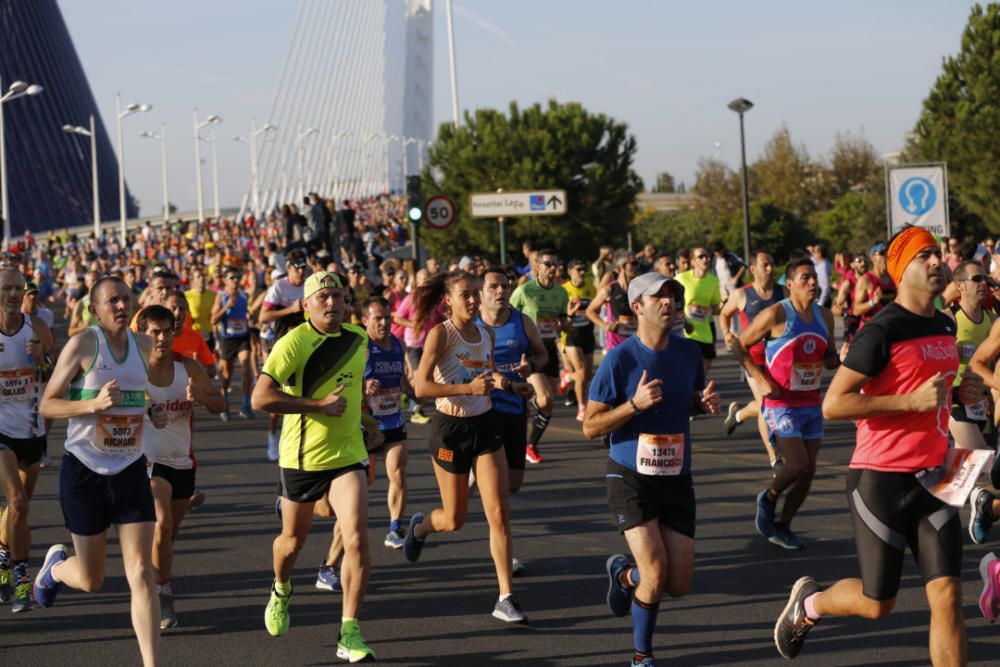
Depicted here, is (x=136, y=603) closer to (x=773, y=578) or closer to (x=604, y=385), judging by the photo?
(x=604, y=385)

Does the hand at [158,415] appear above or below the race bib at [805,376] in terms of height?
above

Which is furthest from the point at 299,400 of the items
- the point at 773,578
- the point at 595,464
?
the point at 595,464

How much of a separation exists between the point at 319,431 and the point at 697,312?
29.9 ft

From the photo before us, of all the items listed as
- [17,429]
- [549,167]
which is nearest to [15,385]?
[17,429]

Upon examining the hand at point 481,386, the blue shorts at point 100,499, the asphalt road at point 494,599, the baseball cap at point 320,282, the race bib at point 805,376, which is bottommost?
the asphalt road at point 494,599

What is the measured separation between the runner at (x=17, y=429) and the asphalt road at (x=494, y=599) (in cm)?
35

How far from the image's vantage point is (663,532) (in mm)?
6102

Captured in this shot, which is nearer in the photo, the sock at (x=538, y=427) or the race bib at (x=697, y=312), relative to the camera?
the sock at (x=538, y=427)

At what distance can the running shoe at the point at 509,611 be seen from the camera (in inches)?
278

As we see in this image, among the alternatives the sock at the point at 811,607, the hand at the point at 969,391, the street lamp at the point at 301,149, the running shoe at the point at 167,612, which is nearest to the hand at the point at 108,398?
the running shoe at the point at 167,612

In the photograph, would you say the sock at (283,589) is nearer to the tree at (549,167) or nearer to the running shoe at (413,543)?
the running shoe at (413,543)

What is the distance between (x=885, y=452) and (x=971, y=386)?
718mm

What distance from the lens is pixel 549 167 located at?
5941 cm

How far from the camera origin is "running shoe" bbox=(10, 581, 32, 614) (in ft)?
25.1
